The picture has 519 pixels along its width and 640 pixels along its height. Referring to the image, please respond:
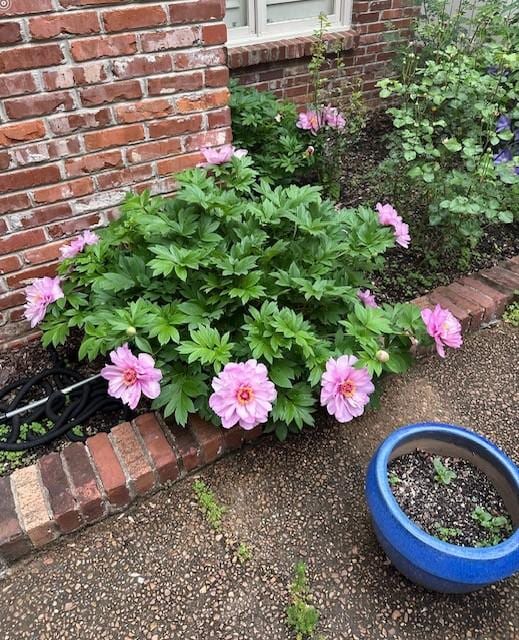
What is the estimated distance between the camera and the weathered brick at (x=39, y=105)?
185 centimetres

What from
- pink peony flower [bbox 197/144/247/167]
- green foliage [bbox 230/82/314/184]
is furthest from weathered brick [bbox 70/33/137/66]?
green foliage [bbox 230/82/314/184]

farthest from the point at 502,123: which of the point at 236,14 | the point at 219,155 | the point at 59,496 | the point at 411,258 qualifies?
the point at 59,496

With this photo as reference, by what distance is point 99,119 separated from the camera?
2029 millimetres

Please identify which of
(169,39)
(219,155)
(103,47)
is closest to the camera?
(103,47)

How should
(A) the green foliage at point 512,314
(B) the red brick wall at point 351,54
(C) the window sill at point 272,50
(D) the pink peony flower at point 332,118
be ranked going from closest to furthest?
(A) the green foliage at point 512,314
(D) the pink peony flower at point 332,118
(C) the window sill at point 272,50
(B) the red brick wall at point 351,54

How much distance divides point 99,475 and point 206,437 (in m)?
0.37

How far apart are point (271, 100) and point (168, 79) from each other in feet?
3.62

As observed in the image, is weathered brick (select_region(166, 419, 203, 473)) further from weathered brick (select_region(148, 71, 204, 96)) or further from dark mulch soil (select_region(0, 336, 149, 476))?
weathered brick (select_region(148, 71, 204, 96))

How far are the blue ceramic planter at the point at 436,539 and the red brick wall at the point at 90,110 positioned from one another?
1.51 metres

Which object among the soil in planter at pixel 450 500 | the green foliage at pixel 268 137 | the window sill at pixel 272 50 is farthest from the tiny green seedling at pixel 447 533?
the window sill at pixel 272 50

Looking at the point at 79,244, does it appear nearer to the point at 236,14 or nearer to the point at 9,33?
the point at 9,33

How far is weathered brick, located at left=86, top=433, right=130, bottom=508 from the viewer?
5.50ft

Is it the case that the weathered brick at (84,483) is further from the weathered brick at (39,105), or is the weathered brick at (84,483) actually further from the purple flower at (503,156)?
the purple flower at (503,156)

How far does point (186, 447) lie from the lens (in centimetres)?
178
